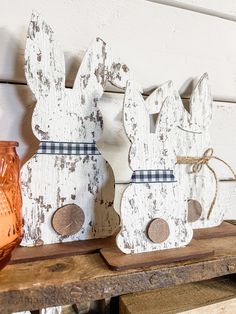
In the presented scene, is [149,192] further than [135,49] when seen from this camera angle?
No

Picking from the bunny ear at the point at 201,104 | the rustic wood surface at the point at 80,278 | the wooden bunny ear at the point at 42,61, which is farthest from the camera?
the bunny ear at the point at 201,104

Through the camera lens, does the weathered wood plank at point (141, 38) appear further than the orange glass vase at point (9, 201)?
Yes

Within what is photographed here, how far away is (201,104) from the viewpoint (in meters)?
0.52

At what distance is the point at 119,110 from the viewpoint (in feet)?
1.68

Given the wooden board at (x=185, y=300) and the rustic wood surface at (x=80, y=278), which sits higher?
the rustic wood surface at (x=80, y=278)

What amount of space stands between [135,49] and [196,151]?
22 centimetres

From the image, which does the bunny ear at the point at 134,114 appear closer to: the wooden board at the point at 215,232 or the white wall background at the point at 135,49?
the white wall background at the point at 135,49

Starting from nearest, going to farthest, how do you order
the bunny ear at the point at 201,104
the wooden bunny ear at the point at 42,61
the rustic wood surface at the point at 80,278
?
the rustic wood surface at the point at 80,278 < the wooden bunny ear at the point at 42,61 < the bunny ear at the point at 201,104

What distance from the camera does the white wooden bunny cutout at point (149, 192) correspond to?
1.29 feet

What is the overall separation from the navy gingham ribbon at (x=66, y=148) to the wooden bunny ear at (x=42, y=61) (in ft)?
0.23

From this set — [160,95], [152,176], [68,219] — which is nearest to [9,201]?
[68,219]

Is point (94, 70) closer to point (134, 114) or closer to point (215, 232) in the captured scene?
point (134, 114)

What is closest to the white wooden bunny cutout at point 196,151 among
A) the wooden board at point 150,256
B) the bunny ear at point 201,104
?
the bunny ear at point 201,104

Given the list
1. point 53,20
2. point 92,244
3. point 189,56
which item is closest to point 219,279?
point 92,244
